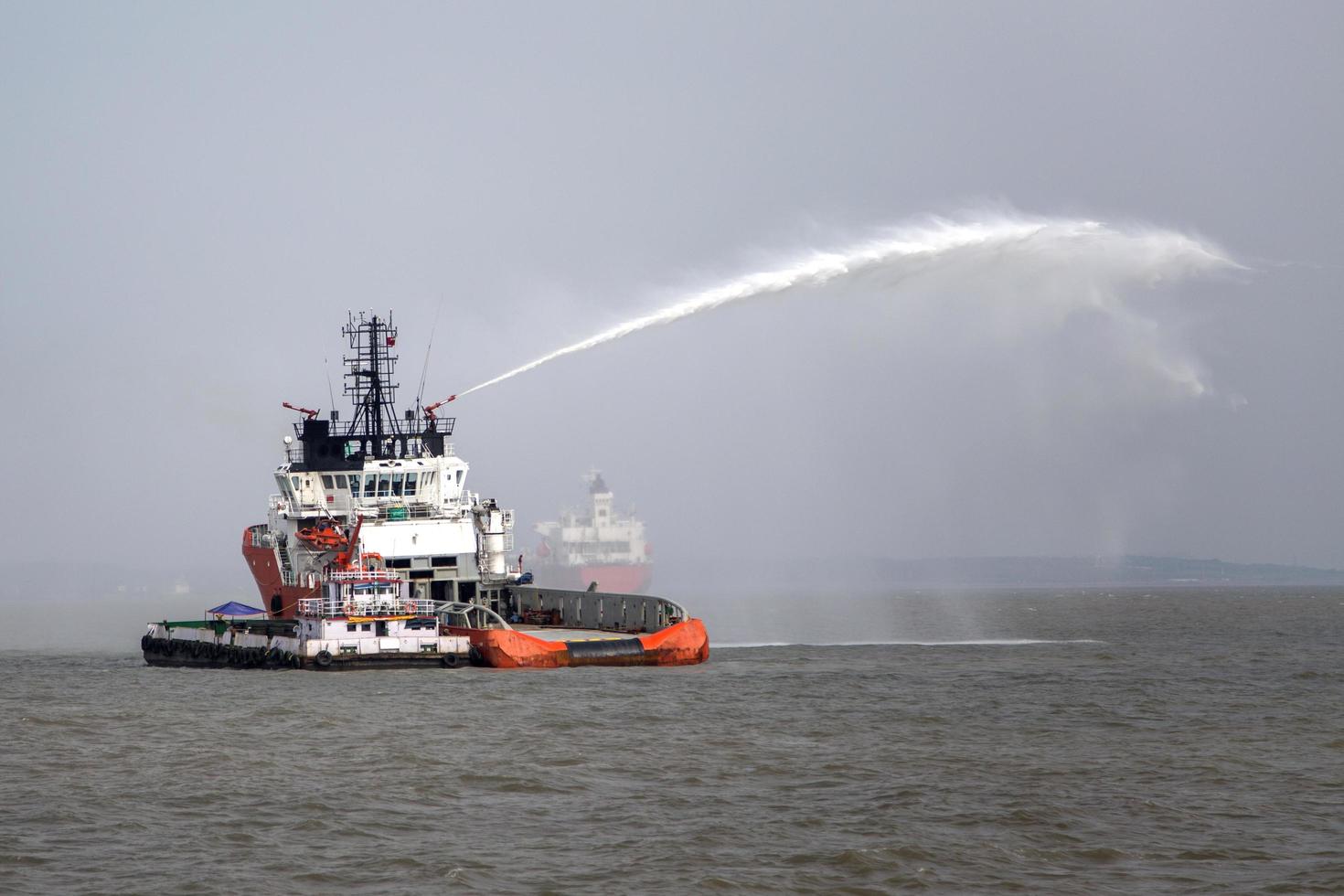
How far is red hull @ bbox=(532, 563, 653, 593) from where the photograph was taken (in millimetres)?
156250

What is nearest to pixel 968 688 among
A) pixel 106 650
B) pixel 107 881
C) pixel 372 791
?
pixel 372 791

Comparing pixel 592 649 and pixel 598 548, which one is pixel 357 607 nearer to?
pixel 592 649

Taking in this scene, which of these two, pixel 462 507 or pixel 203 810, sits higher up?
pixel 462 507

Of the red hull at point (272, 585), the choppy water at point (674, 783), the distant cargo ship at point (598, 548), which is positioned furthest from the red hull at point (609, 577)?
the choppy water at point (674, 783)

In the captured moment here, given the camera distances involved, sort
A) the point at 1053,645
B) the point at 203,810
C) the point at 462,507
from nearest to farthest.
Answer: the point at 203,810 < the point at 462,507 < the point at 1053,645

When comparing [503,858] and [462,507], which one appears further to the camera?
[462,507]

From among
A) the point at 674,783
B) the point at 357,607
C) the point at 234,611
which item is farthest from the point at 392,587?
the point at 674,783

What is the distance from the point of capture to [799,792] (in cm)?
2691

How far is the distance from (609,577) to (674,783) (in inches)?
5103

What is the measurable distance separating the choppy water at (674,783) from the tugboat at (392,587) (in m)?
1.33

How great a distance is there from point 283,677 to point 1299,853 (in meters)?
34.8

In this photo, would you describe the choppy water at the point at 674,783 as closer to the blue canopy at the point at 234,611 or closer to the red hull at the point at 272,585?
the red hull at the point at 272,585

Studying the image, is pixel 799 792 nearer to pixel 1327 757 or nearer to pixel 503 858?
pixel 503 858

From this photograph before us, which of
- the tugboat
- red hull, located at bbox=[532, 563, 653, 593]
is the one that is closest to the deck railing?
the tugboat
